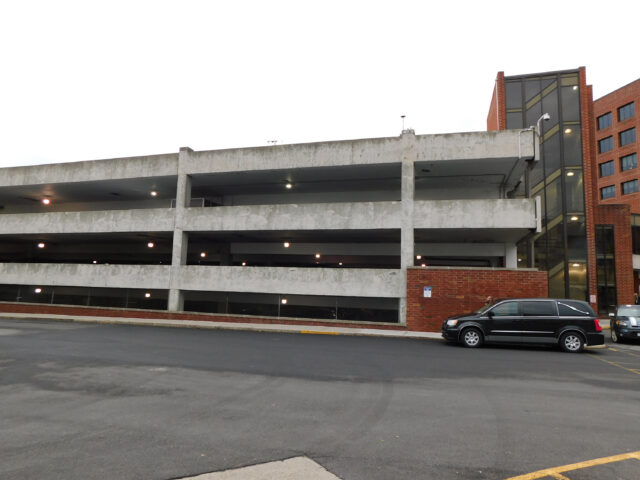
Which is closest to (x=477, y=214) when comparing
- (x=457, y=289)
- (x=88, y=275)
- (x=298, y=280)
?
(x=457, y=289)

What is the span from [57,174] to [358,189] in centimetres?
1870

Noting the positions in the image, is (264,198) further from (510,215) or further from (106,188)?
(510,215)

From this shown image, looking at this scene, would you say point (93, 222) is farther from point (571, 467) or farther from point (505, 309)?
point (571, 467)

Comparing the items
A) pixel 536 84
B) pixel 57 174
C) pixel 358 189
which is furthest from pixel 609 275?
pixel 57 174

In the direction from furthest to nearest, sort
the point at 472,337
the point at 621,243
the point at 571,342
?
1. the point at 621,243
2. the point at 472,337
3. the point at 571,342

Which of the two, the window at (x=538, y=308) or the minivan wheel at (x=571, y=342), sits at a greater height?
the window at (x=538, y=308)

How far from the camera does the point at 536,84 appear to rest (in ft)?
95.3

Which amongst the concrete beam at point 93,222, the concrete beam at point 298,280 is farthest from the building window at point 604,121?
the concrete beam at point 93,222

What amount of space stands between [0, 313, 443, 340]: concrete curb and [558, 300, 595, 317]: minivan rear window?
15.2 ft

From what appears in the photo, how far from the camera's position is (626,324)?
49.0ft

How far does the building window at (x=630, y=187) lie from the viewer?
37656mm

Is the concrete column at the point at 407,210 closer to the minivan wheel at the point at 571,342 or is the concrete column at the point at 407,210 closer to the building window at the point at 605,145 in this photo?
the minivan wheel at the point at 571,342

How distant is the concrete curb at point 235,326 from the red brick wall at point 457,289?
35.7 inches

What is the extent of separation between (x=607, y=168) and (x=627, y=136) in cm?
442
